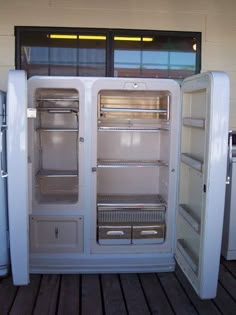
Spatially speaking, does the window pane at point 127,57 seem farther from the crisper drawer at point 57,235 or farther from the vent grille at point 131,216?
the crisper drawer at point 57,235

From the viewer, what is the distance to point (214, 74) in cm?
251

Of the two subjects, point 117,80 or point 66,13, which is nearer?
point 117,80

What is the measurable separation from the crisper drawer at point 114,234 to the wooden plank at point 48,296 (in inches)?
20.3

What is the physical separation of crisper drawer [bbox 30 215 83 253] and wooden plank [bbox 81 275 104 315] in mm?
278

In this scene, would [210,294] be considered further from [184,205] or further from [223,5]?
[223,5]

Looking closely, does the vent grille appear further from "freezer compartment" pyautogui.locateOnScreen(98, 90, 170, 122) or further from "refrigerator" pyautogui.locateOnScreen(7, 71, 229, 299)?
"freezer compartment" pyautogui.locateOnScreen(98, 90, 170, 122)

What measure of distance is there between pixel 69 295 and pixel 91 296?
0.57ft

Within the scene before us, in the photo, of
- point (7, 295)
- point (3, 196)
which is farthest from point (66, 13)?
point (7, 295)

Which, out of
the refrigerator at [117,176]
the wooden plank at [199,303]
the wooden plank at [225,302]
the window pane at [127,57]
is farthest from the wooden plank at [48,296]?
the window pane at [127,57]

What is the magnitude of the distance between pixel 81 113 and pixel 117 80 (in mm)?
411

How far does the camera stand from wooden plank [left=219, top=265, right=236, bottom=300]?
3017mm

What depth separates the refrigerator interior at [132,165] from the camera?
3.37 m

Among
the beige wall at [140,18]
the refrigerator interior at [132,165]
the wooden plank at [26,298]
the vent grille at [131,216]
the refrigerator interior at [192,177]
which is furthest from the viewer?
the beige wall at [140,18]

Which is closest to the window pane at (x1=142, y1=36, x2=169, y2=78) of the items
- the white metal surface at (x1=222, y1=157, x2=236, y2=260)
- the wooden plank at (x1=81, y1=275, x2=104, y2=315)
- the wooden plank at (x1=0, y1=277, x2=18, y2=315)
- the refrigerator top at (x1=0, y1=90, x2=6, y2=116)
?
the white metal surface at (x1=222, y1=157, x2=236, y2=260)
